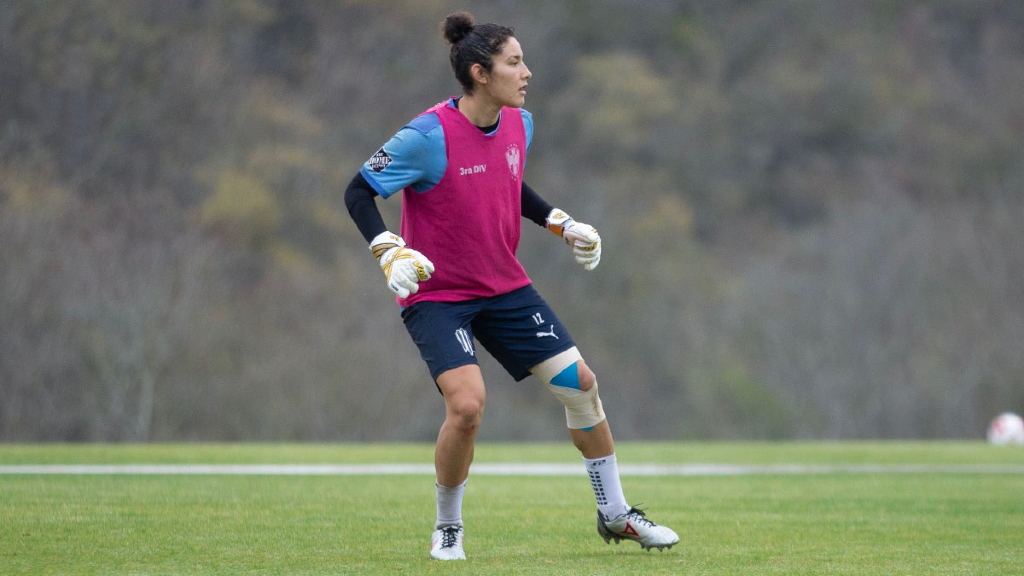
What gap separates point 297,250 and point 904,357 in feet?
54.8

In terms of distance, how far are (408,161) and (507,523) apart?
224 centimetres

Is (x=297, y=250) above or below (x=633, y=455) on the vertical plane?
above

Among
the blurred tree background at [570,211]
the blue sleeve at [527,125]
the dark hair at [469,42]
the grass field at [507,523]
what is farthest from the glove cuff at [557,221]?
the blurred tree background at [570,211]

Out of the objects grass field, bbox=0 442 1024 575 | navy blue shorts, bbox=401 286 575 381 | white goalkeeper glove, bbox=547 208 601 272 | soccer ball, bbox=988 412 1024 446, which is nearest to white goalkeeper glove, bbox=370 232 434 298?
navy blue shorts, bbox=401 286 575 381

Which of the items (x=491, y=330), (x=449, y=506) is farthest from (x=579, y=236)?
(x=449, y=506)

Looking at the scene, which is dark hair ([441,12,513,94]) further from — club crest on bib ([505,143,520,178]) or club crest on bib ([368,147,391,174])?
club crest on bib ([368,147,391,174])

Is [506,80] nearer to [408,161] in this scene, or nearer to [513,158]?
[513,158]

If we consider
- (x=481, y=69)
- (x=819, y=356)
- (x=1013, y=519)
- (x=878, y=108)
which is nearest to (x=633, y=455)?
(x=1013, y=519)

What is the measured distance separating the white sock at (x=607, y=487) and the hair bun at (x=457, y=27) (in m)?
1.90

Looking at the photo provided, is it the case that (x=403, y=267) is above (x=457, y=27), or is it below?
below

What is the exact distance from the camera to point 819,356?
120 feet

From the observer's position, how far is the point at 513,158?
5.88 m

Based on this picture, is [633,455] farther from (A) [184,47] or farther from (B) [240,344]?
(A) [184,47]

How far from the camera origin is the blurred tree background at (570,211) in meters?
29.8
